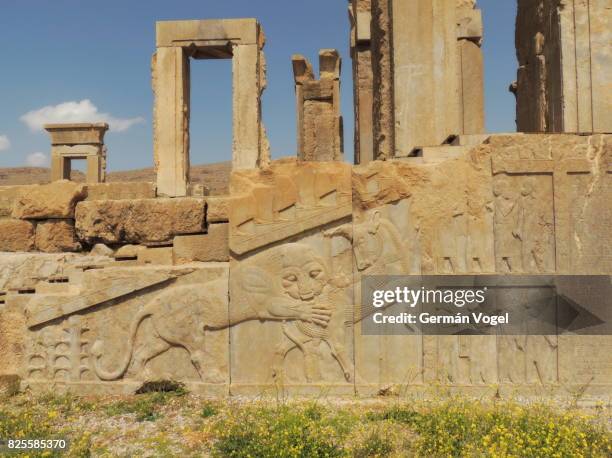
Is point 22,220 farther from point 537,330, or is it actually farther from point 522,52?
point 522,52

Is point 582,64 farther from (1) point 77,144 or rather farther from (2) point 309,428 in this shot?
(1) point 77,144

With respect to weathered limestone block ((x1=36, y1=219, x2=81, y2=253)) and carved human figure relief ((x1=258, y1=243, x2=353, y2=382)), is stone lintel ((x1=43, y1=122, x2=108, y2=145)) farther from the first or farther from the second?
carved human figure relief ((x1=258, y1=243, x2=353, y2=382))

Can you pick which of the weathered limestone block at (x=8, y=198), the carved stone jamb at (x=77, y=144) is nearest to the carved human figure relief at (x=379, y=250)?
the weathered limestone block at (x=8, y=198)

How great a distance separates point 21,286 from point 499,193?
16.9ft

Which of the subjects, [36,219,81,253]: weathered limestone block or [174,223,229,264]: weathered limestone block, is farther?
[36,219,81,253]: weathered limestone block

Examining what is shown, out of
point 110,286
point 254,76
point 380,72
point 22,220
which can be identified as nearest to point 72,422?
point 110,286

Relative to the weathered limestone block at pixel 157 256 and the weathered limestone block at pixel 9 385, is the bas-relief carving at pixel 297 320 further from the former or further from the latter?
the weathered limestone block at pixel 9 385

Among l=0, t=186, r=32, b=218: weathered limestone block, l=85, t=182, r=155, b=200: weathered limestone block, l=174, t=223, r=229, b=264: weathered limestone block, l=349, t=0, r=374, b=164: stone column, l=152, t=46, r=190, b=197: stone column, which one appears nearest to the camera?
l=174, t=223, r=229, b=264: weathered limestone block

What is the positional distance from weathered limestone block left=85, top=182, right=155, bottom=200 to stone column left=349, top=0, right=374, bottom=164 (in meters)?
5.28

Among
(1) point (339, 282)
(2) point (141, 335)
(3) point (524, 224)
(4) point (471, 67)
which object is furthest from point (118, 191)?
(4) point (471, 67)

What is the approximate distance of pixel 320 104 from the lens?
44.8 ft

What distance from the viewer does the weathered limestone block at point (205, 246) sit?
16.4ft

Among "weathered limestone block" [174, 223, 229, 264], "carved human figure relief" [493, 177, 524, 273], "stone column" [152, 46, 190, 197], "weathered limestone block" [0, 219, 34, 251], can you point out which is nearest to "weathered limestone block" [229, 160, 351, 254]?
"weathered limestone block" [174, 223, 229, 264]

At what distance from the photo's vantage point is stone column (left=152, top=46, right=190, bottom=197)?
850cm
